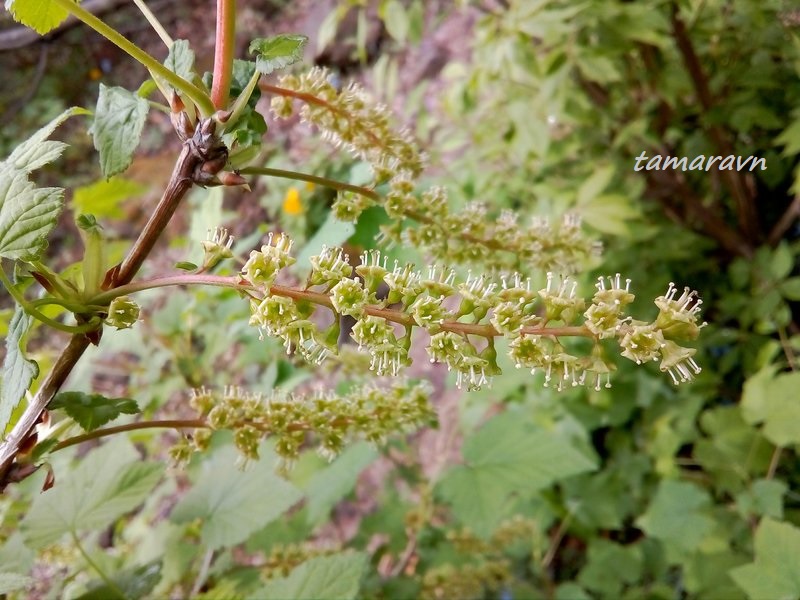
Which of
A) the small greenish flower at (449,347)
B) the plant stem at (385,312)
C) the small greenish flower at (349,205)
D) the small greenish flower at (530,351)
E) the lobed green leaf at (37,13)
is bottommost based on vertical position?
the small greenish flower at (530,351)

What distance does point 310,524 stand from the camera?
1.30 meters

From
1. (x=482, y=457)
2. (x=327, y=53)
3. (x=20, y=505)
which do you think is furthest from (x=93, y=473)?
(x=327, y=53)

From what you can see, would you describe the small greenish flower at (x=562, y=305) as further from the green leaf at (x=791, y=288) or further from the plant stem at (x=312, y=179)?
the green leaf at (x=791, y=288)

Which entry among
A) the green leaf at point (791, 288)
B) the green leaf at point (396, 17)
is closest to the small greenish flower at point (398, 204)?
the green leaf at point (396, 17)

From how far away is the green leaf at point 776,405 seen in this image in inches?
48.7

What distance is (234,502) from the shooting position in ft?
3.44

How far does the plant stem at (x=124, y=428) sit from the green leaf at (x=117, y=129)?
0.28 m

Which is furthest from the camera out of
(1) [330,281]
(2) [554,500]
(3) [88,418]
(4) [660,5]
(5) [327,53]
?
(5) [327,53]

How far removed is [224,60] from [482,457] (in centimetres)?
89

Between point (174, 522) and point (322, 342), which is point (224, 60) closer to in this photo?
point (322, 342)

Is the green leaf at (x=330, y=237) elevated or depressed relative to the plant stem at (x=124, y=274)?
elevated

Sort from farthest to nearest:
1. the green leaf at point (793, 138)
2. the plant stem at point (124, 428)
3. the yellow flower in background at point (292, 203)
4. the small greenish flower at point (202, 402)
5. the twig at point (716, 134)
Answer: the yellow flower in background at point (292, 203) → the twig at point (716, 134) → the green leaf at point (793, 138) → the small greenish flower at point (202, 402) → the plant stem at point (124, 428)

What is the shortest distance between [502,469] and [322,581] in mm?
469

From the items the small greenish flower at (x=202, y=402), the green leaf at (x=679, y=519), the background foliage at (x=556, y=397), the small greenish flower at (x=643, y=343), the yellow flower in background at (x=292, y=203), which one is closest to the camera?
the small greenish flower at (x=643, y=343)
